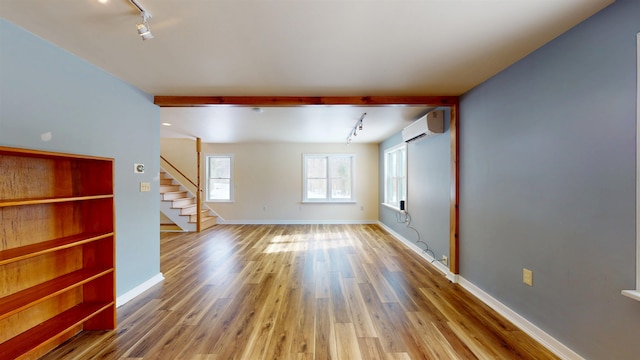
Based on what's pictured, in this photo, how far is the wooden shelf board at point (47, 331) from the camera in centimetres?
145

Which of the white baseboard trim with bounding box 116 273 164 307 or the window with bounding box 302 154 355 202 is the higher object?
the window with bounding box 302 154 355 202

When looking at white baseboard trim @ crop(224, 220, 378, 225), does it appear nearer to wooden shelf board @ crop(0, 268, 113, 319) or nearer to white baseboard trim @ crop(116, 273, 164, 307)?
white baseboard trim @ crop(116, 273, 164, 307)

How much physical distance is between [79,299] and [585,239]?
12.6 ft

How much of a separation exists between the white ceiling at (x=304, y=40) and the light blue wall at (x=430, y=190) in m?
0.84

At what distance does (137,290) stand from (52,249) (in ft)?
4.26

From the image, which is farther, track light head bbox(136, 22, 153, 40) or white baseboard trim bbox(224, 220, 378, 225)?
white baseboard trim bbox(224, 220, 378, 225)

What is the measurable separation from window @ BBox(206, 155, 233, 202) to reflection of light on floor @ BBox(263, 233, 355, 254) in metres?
2.44

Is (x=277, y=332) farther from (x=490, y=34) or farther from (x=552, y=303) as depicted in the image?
(x=490, y=34)

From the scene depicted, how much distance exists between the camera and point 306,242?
473 cm

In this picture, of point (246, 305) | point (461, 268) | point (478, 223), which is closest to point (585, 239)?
point (478, 223)

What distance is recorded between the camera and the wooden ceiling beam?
2.88 meters

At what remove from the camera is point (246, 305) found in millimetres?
2361

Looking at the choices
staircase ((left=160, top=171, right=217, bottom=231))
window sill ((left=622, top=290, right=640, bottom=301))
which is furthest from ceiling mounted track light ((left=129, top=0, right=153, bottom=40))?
staircase ((left=160, top=171, right=217, bottom=231))

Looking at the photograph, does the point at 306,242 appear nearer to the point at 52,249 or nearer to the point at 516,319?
the point at 516,319
